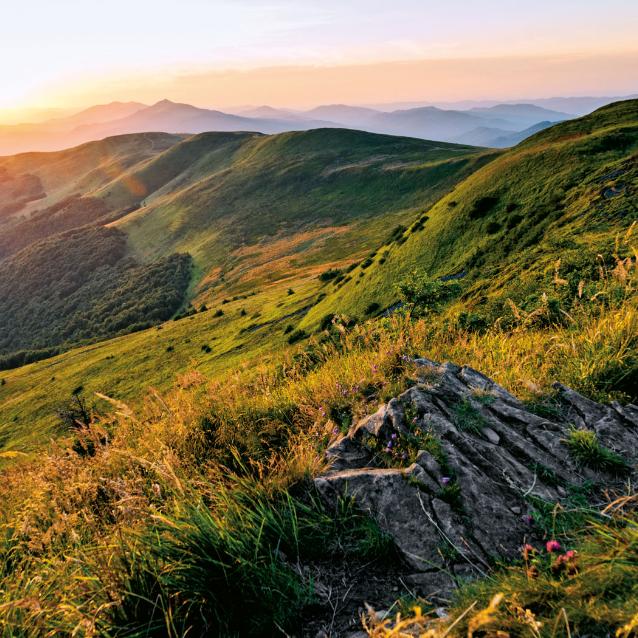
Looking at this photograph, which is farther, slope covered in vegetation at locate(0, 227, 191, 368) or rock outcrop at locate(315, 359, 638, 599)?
slope covered in vegetation at locate(0, 227, 191, 368)

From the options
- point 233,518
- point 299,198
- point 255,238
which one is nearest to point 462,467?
point 233,518

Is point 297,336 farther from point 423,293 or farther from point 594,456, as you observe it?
point 594,456

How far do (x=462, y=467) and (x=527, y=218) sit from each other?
26.3 m

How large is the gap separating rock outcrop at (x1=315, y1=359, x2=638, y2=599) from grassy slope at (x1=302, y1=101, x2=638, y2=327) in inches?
552

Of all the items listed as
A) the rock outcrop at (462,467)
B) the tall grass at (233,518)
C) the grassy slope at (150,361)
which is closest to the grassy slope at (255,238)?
the grassy slope at (150,361)

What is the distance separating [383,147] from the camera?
559 feet

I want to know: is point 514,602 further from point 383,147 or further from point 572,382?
point 383,147

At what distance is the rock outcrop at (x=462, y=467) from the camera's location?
339 cm

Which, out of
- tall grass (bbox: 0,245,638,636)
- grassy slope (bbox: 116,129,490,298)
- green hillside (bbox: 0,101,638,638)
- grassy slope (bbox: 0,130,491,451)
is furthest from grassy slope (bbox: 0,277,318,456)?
grassy slope (bbox: 116,129,490,298)

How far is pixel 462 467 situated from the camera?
392 cm

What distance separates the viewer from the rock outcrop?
11.1 feet

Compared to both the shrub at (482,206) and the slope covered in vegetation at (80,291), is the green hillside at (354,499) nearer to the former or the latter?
the shrub at (482,206)

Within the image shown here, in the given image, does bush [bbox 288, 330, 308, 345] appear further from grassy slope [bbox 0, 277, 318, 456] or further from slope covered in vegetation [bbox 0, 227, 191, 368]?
slope covered in vegetation [bbox 0, 227, 191, 368]

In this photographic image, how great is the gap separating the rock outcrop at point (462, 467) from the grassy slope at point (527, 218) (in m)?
14.0
